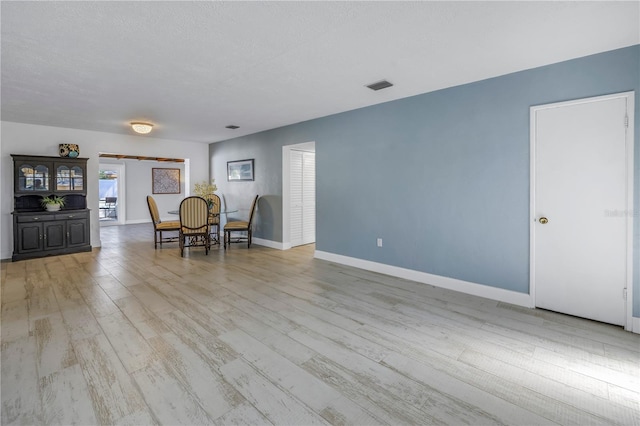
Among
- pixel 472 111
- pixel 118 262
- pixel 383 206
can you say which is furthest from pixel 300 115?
pixel 118 262

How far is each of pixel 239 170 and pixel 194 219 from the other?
5.75ft

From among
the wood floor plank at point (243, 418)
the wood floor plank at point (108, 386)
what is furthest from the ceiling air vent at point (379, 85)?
the wood floor plank at point (108, 386)

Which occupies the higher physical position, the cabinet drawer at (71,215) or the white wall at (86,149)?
the white wall at (86,149)

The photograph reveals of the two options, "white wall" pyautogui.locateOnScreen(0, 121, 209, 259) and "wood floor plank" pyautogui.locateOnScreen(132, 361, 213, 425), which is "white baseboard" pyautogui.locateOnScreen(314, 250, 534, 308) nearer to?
"wood floor plank" pyautogui.locateOnScreen(132, 361, 213, 425)

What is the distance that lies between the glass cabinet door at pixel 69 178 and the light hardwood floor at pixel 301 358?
263cm

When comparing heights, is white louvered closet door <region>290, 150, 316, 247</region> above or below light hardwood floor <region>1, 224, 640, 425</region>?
above

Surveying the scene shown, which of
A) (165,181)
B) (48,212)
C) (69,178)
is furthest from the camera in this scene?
(165,181)

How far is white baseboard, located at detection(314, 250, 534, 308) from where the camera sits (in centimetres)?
325

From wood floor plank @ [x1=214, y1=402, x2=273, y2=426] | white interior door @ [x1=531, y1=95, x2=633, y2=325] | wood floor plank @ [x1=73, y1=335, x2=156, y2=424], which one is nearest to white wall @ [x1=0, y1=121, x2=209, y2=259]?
wood floor plank @ [x1=73, y1=335, x2=156, y2=424]

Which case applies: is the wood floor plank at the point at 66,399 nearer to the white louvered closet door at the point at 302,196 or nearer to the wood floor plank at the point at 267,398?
the wood floor plank at the point at 267,398

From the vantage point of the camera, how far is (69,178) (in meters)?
5.90

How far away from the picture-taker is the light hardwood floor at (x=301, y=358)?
1.72 meters

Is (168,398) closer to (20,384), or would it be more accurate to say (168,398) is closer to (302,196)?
(20,384)

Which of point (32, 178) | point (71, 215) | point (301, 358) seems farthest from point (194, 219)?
point (301, 358)
